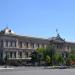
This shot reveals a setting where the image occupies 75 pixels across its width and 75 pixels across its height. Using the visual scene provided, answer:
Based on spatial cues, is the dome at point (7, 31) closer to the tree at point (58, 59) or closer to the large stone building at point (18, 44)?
the large stone building at point (18, 44)

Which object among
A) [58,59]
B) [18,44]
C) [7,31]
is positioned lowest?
[58,59]

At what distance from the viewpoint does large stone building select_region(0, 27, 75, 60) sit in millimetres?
95125

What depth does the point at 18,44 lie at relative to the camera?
98.9 m

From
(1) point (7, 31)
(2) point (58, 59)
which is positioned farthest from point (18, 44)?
(2) point (58, 59)

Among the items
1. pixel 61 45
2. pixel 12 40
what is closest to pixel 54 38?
pixel 61 45

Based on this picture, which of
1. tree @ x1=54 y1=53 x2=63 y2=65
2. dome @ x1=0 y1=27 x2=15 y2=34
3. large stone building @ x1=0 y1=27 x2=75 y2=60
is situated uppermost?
dome @ x1=0 y1=27 x2=15 y2=34

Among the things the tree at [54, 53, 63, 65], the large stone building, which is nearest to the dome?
the large stone building

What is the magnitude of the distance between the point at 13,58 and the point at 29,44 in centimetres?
800

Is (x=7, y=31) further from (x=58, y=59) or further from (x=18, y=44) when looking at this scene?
(x=58, y=59)

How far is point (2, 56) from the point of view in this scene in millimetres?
94938

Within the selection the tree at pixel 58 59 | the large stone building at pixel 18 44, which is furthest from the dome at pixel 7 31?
the tree at pixel 58 59

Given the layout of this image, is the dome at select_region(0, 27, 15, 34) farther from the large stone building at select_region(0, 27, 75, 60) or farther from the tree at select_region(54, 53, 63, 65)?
the tree at select_region(54, 53, 63, 65)

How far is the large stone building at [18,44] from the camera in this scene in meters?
95.1

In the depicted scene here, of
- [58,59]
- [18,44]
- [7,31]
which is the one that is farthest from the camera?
[18,44]
